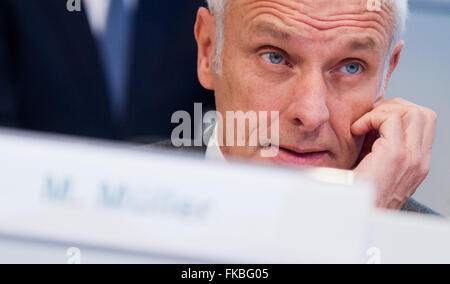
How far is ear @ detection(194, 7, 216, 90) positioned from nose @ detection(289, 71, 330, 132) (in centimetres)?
19

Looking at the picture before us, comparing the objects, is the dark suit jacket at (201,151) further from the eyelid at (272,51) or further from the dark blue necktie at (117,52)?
the eyelid at (272,51)

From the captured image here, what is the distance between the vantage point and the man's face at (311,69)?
85cm

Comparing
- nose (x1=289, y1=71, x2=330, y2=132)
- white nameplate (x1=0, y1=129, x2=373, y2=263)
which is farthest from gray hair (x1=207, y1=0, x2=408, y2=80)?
white nameplate (x1=0, y1=129, x2=373, y2=263)

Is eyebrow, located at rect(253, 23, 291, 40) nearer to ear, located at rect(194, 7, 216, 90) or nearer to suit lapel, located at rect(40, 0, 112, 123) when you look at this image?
ear, located at rect(194, 7, 216, 90)

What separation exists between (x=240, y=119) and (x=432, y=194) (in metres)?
0.34

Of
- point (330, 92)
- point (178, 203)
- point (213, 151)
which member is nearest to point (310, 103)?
point (330, 92)

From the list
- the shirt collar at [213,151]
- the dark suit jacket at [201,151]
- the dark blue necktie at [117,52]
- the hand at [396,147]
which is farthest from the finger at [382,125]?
the dark blue necktie at [117,52]

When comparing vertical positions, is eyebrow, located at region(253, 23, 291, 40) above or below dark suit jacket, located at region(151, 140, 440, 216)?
above

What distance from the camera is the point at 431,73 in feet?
2.79

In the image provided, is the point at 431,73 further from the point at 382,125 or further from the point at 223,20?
the point at 223,20

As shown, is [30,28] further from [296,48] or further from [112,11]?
[296,48]

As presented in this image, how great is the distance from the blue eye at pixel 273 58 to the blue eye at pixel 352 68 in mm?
106

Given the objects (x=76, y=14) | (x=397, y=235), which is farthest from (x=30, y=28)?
(x=397, y=235)

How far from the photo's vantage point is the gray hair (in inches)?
35.1
